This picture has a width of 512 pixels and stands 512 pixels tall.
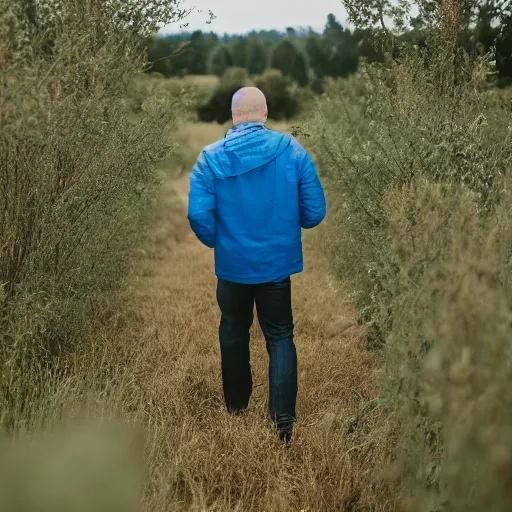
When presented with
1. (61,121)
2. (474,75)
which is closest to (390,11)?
(474,75)

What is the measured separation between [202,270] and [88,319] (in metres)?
3.32

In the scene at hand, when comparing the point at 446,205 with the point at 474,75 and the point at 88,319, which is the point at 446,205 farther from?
the point at 88,319

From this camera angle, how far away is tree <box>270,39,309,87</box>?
36969mm

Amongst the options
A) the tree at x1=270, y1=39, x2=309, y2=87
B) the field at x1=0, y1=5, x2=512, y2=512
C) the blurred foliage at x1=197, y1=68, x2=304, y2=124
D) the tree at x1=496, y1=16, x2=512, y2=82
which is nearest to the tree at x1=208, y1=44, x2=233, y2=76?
the tree at x1=270, y1=39, x2=309, y2=87

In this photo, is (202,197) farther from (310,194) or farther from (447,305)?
(447,305)

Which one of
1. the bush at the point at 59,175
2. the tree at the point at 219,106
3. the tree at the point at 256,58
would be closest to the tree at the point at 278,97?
the tree at the point at 219,106

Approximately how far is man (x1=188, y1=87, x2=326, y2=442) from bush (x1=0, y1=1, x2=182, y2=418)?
863mm

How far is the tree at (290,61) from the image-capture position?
36969 mm

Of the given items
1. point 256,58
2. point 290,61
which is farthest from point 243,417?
point 256,58

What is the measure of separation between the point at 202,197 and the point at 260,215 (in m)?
0.32

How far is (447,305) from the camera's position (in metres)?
1.99

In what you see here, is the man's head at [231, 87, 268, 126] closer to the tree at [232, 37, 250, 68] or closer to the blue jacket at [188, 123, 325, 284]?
the blue jacket at [188, 123, 325, 284]

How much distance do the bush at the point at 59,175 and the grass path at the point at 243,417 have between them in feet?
2.30

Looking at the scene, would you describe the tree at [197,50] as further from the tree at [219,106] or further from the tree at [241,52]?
the tree at [241,52]
